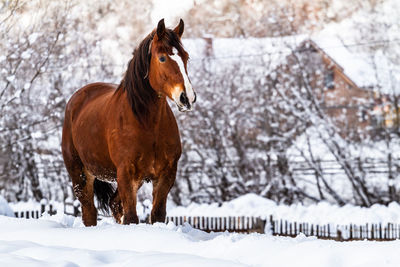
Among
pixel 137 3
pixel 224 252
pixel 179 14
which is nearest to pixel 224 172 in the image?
pixel 179 14

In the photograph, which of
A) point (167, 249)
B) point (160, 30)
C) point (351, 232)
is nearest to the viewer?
point (167, 249)

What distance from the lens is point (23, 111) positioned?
21.1 metres

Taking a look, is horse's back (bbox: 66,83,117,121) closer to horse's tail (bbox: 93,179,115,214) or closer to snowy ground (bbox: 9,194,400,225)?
horse's tail (bbox: 93,179,115,214)

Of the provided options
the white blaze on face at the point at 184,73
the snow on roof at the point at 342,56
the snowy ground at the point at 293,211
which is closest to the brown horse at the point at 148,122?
the white blaze on face at the point at 184,73

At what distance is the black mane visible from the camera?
5.57 metres

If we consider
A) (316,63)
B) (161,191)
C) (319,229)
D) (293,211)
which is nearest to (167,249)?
(161,191)

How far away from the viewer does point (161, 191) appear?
5695 mm

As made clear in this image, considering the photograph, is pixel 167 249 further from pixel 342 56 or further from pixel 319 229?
pixel 342 56

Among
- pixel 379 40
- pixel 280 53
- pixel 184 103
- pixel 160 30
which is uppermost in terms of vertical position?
pixel 379 40

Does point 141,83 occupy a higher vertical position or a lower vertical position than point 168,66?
lower

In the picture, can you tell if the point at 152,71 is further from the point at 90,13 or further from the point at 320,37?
the point at 320,37

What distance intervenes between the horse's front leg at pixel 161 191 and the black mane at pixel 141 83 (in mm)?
552

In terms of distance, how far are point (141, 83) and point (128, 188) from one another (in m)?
0.97

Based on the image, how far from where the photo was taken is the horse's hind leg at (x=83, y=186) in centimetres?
716
